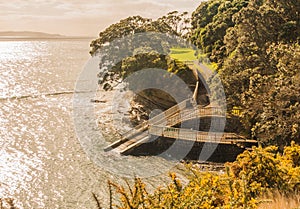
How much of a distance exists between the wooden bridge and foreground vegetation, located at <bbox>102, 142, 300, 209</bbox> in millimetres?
11267

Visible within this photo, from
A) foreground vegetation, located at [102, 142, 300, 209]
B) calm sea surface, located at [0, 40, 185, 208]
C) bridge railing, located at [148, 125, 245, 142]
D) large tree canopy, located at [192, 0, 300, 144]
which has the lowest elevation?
calm sea surface, located at [0, 40, 185, 208]

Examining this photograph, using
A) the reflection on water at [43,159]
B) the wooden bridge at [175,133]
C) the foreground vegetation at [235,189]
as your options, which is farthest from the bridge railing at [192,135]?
the foreground vegetation at [235,189]

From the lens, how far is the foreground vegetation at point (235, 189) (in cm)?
576

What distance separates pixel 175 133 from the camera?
21953mm

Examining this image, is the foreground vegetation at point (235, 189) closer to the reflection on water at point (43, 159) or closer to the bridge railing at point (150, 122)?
the reflection on water at point (43, 159)

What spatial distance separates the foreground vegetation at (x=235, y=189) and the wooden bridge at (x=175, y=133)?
11267mm

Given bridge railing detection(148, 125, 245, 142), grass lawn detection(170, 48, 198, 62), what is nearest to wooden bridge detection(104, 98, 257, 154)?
bridge railing detection(148, 125, 245, 142)

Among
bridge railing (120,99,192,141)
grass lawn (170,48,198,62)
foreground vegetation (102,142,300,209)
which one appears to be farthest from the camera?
grass lawn (170,48,198,62)

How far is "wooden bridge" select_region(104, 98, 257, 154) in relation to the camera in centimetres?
2084

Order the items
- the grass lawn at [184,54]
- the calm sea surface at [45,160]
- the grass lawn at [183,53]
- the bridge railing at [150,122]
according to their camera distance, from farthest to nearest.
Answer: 1. the grass lawn at [183,53]
2. the grass lawn at [184,54]
3. the bridge railing at [150,122]
4. the calm sea surface at [45,160]

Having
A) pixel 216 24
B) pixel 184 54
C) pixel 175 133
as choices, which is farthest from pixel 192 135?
pixel 184 54

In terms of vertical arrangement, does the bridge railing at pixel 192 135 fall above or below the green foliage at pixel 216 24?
below

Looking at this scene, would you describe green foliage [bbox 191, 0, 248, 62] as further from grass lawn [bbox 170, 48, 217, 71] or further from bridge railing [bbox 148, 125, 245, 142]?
bridge railing [bbox 148, 125, 245, 142]

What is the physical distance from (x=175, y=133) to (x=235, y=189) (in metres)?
15.4
